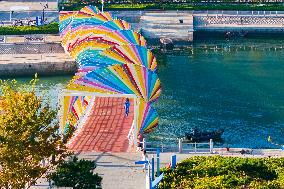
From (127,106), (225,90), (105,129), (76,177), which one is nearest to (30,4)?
(225,90)

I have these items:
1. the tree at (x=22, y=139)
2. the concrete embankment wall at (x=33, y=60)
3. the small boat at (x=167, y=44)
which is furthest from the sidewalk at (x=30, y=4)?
the tree at (x=22, y=139)

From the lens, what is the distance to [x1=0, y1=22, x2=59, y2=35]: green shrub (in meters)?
91.6

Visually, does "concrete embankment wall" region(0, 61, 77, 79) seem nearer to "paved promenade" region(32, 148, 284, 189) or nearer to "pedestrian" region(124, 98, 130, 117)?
"pedestrian" region(124, 98, 130, 117)

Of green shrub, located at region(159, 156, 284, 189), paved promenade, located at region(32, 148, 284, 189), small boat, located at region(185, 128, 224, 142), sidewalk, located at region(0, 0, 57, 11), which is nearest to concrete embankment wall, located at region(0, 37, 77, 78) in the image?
sidewalk, located at region(0, 0, 57, 11)

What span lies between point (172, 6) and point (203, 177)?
6277 cm

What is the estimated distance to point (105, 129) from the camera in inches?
2355

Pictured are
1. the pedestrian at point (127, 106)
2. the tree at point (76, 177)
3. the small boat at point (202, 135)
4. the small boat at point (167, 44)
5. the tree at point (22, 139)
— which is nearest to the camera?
the tree at point (22, 139)

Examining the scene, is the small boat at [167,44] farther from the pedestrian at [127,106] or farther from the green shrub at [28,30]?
the pedestrian at [127,106]

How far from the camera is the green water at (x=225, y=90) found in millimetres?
64688

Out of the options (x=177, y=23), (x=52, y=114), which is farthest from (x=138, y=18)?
(x=52, y=114)

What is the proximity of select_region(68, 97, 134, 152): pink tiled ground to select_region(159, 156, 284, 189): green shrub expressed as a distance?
31.6 ft

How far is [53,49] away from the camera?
88250mm

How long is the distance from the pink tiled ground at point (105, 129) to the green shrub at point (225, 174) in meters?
9.64

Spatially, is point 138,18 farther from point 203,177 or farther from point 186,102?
point 203,177
